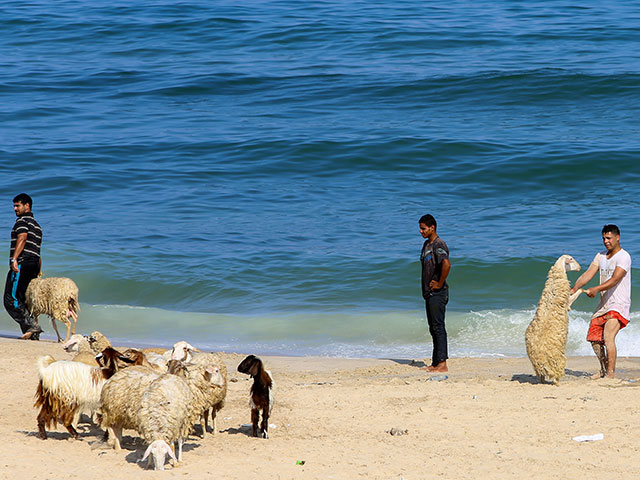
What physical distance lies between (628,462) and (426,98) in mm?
22973

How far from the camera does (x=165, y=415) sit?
679 centimetres

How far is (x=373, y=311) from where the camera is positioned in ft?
49.9

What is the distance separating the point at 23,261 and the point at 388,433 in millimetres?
6464

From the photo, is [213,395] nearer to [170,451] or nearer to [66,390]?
[170,451]

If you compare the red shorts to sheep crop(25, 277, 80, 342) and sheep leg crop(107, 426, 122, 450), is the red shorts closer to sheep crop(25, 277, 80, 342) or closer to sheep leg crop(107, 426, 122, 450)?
sheep leg crop(107, 426, 122, 450)

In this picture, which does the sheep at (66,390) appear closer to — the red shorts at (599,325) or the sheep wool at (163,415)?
the sheep wool at (163,415)

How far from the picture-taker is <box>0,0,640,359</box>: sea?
612 inches

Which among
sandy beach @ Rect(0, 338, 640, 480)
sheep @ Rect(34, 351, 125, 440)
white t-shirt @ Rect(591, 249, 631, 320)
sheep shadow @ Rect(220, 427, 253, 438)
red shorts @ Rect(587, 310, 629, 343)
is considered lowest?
sheep shadow @ Rect(220, 427, 253, 438)

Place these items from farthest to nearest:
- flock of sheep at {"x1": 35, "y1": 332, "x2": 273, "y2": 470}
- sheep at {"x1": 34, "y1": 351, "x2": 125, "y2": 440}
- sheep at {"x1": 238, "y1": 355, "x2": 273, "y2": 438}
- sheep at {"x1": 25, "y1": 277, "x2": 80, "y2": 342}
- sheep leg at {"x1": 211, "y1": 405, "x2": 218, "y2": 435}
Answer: sheep at {"x1": 25, "y1": 277, "x2": 80, "y2": 342}
sheep leg at {"x1": 211, "y1": 405, "x2": 218, "y2": 435}
sheep at {"x1": 238, "y1": 355, "x2": 273, "y2": 438}
sheep at {"x1": 34, "y1": 351, "x2": 125, "y2": 440}
flock of sheep at {"x1": 35, "y1": 332, "x2": 273, "y2": 470}

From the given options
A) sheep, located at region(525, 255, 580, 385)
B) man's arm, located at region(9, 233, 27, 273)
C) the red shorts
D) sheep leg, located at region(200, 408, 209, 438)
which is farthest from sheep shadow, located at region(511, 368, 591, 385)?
man's arm, located at region(9, 233, 27, 273)

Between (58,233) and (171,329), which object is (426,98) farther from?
(171,329)

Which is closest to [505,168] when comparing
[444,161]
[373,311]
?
[444,161]

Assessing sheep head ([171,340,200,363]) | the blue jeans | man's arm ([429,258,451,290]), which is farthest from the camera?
the blue jeans

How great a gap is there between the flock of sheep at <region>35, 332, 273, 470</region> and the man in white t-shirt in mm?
3985
